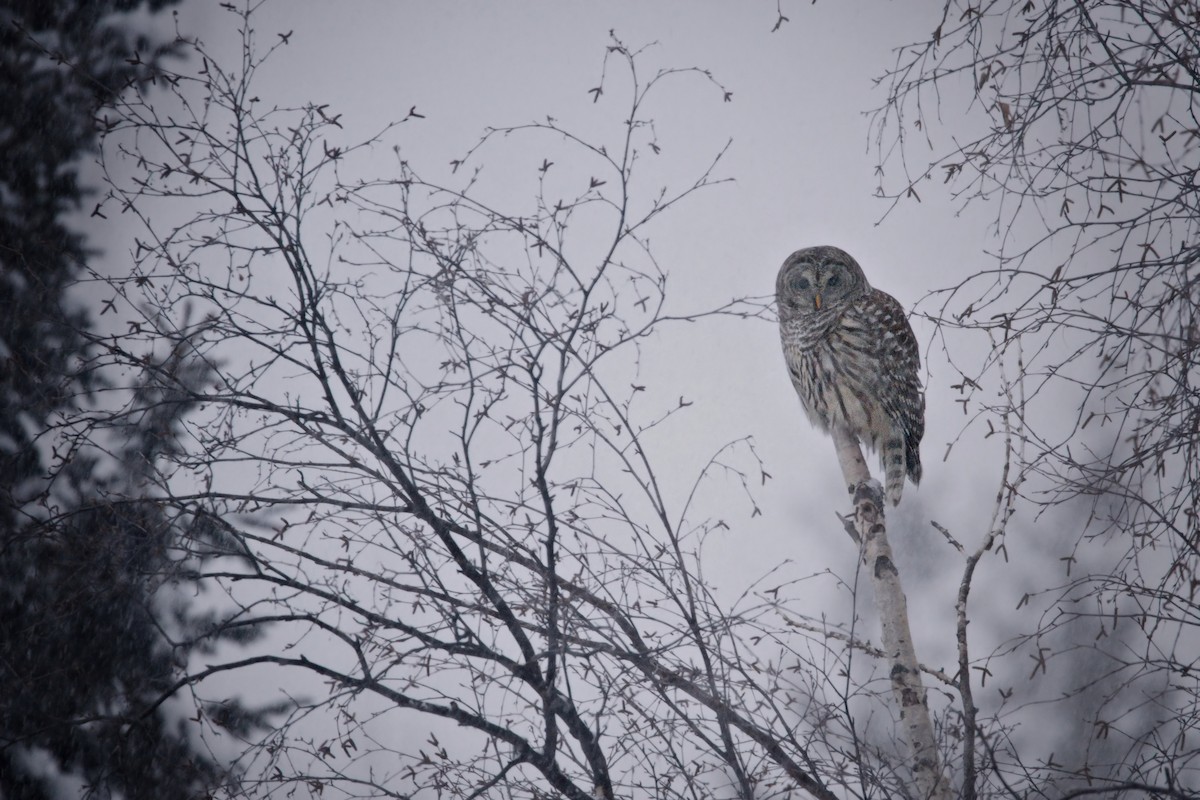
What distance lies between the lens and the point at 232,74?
3.26 metres

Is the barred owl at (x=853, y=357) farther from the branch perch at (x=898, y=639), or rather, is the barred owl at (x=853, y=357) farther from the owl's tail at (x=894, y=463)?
the branch perch at (x=898, y=639)

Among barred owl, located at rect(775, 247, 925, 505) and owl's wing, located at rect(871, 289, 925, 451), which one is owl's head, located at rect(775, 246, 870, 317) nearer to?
barred owl, located at rect(775, 247, 925, 505)

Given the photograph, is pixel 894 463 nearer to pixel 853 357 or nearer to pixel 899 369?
pixel 899 369

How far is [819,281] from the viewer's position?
23.7 feet

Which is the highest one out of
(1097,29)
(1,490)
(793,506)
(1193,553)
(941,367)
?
(941,367)

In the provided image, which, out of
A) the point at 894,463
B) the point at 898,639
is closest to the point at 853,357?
the point at 894,463

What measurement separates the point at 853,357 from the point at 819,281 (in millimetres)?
851

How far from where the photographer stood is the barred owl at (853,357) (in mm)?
6332

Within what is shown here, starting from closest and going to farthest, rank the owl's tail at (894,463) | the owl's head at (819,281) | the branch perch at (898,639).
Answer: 1. the branch perch at (898,639)
2. the owl's tail at (894,463)
3. the owl's head at (819,281)

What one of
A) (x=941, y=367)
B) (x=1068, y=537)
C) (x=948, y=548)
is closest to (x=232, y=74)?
(x=1068, y=537)

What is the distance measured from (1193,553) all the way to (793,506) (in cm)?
1638

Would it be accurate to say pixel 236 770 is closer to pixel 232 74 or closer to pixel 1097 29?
pixel 232 74

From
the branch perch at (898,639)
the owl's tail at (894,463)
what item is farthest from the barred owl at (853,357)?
the branch perch at (898,639)

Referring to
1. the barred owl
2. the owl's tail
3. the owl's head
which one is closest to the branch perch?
the owl's tail
